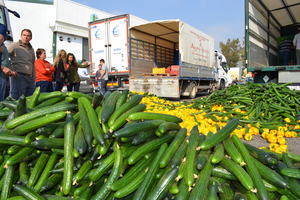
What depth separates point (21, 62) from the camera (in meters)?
5.52

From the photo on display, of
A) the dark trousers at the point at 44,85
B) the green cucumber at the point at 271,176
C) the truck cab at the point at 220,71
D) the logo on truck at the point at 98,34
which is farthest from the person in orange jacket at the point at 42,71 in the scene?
the truck cab at the point at 220,71

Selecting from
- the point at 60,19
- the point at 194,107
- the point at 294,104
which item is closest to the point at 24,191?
the point at 194,107

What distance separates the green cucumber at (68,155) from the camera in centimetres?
160

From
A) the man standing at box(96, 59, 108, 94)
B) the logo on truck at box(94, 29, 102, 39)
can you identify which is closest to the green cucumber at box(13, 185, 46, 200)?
the man standing at box(96, 59, 108, 94)

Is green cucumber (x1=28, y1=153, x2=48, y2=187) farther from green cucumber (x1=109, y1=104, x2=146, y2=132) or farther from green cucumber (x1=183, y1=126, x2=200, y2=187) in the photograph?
green cucumber (x1=183, y1=126, x2=200, y2=187)

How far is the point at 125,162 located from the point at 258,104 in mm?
3728

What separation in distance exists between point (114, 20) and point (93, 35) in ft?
5.41

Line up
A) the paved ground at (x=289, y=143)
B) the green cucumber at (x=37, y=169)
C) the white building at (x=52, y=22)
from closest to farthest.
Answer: the green cucumber at (x=37, y=169)
the paved ground at (x=289, y=143)
the white building at (x=52, y=22)

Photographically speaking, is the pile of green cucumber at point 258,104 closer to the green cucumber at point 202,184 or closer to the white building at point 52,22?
the green cucumber at point 202,184

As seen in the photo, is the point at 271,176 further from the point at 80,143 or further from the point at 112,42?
the point at 112,42

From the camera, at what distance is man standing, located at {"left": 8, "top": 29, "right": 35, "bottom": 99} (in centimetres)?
546

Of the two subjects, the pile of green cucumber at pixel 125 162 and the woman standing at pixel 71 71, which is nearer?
the pile of green cucumber at pixel 125 162

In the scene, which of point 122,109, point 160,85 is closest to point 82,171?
point 122,109

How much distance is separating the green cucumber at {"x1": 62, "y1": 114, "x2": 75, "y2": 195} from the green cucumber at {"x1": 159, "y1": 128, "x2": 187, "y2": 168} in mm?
635
